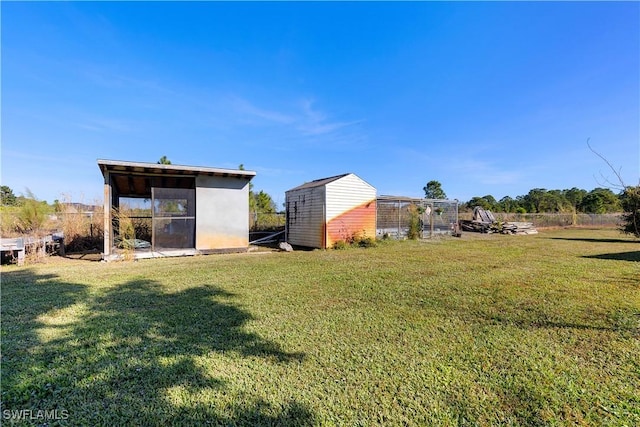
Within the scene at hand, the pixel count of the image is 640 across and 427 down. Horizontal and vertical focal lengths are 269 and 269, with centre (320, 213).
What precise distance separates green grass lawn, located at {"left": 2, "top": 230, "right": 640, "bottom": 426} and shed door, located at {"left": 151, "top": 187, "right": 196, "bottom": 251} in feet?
12.6

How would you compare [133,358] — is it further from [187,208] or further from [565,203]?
[565,203]

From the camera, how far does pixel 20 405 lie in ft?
6.27

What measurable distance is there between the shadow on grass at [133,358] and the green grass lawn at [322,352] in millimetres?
14

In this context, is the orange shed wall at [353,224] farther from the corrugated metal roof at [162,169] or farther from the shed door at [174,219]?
the shed door at [174,219]

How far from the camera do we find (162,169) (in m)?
8.80

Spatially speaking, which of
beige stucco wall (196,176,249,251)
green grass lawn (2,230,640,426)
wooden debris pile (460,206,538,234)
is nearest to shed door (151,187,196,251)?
beige stucco wall (196,176,249,251)

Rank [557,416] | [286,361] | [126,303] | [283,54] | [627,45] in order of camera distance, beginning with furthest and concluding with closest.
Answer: [283,54] < [627,45] < [126,303] < [286,361] < [557,416]

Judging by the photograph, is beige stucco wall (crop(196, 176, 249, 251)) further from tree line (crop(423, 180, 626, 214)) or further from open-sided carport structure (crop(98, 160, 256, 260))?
tree line (crop(423, 180, 626, 214))

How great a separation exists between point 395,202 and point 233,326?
13328 mm

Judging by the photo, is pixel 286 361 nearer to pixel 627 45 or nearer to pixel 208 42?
pixel 627 45

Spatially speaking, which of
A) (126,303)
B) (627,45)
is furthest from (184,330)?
(627,45)

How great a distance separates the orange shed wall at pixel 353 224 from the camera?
11469 millimetres

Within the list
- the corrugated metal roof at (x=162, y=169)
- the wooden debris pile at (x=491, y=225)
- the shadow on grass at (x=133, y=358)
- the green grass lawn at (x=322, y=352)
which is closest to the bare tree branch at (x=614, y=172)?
the green grass lawn at (x=322, y=352)

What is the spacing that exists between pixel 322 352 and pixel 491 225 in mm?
21366
